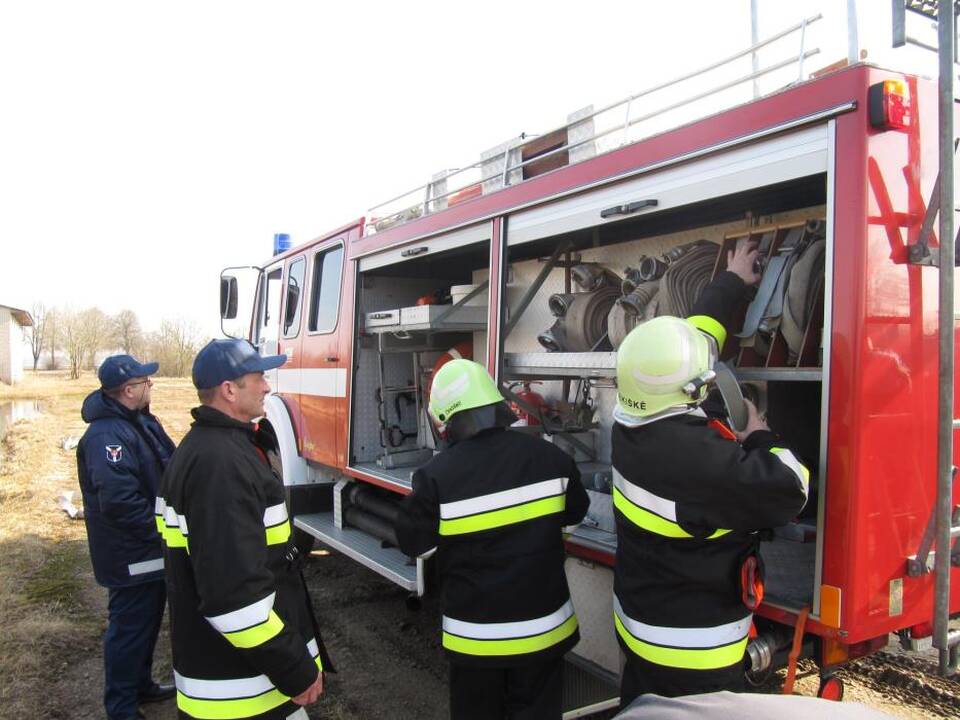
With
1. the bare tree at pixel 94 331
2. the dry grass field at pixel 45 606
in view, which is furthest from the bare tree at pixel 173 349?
the dry grass field at pixel 45 606

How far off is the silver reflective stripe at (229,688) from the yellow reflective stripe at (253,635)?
0.77 feet

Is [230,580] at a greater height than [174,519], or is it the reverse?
[174,519]

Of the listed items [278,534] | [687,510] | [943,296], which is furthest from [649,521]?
[278,534]

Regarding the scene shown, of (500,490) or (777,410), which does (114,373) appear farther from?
(777,410)

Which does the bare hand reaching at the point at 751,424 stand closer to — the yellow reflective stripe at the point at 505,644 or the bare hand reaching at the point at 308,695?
the yellow reflective stripe at the point at 505,644

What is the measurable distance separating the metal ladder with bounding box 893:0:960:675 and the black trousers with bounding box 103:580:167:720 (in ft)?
11.2

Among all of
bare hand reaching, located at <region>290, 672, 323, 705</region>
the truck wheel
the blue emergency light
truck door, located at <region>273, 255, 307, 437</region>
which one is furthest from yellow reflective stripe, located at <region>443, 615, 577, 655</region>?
the blue emergency light

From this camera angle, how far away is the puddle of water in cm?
1852

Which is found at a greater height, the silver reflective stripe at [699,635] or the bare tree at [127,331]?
the bare tree at [127,331]

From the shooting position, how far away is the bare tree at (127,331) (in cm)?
6128

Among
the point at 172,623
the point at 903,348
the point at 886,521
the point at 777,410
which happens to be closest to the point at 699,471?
the point at 886,521

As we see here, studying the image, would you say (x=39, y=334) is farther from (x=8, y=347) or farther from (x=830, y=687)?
(x=830, y=687)

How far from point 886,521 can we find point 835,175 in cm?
104

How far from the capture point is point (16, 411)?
22922mm
